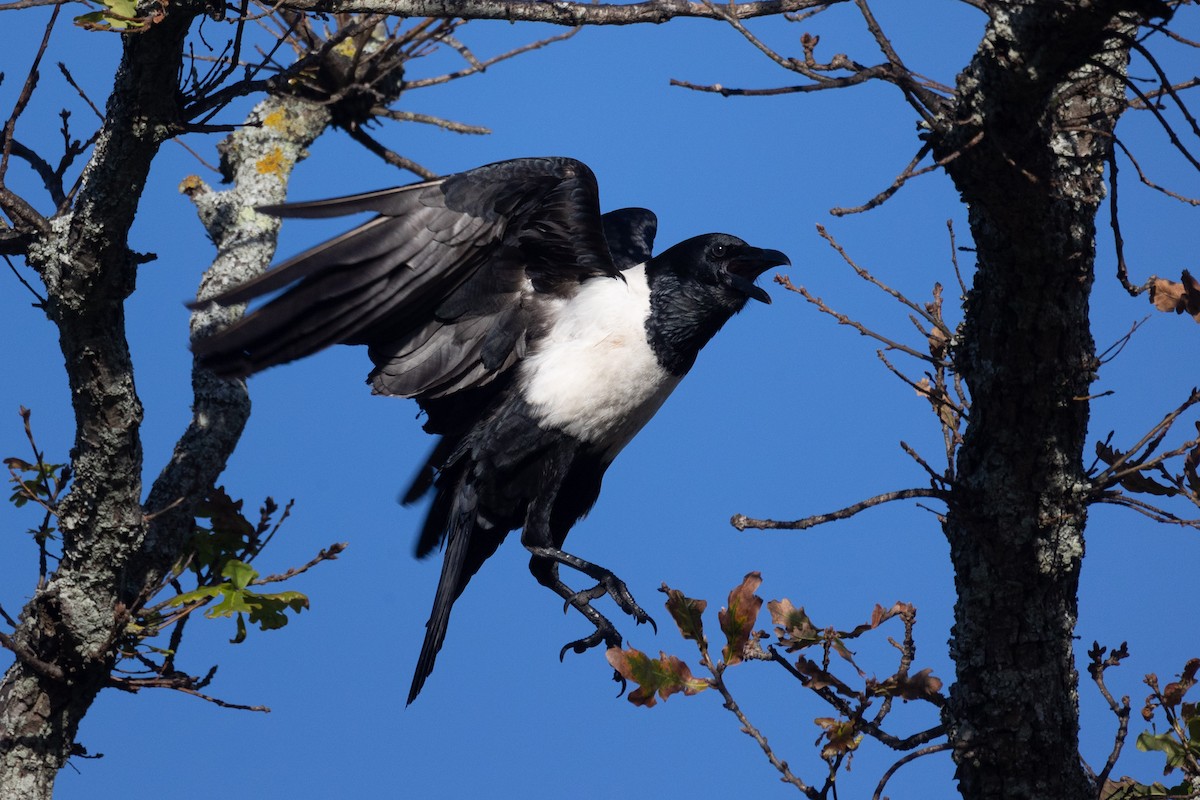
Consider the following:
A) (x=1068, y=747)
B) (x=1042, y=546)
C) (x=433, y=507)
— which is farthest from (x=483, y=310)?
(x=1068, y=747)

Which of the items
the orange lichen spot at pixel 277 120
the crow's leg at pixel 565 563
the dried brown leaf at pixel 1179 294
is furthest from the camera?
the orange lichen spot at pixel 277 120

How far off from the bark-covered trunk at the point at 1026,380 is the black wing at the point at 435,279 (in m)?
1.10

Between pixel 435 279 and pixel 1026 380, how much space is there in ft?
4.37

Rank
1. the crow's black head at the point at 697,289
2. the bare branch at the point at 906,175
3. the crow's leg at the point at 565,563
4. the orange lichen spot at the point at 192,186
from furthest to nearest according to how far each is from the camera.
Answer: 1. the orange lichen spot at the point at 192,186
2. the crow's black head at the point at 697,289
3. the crow's leg at the point at 565,563
4. the bare branch at the point at 906,175

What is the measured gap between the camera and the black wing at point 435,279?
8.41 ft

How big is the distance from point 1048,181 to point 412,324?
5.03 feet

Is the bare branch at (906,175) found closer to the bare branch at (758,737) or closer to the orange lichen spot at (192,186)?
the bare branch at (758,737)

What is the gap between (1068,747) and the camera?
226 cm

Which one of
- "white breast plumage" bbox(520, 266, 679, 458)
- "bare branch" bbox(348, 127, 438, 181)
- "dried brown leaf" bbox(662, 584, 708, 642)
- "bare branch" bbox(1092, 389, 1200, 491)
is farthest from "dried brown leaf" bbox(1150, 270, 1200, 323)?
"bare branch" bbox(348, 127, 438, 181)

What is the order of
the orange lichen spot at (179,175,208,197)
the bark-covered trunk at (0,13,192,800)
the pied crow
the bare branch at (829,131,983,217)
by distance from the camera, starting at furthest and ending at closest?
the orange lichen spot at (179,175,208,197)
the pied crow
the bark-covered trunk at (0,13,192,800)
the bare branch at (829,131,983,217)

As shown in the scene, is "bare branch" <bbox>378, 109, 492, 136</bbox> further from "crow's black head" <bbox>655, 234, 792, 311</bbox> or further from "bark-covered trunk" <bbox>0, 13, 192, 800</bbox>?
"bark-covered trunk" <bbox>0, 13, 192, 800</bbox>

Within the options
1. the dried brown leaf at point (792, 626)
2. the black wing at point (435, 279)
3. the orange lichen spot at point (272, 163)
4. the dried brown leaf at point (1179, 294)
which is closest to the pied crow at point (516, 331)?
the black wing at point (435, 279)

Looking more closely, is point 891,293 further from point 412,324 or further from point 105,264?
point 105,264

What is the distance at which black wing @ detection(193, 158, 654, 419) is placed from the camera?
8.41 ft
